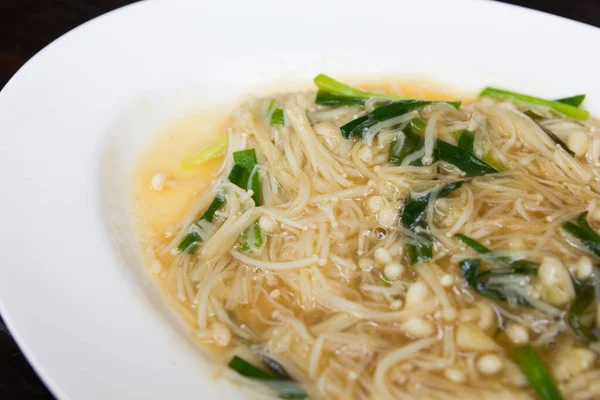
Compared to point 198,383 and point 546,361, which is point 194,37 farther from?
point 546,361

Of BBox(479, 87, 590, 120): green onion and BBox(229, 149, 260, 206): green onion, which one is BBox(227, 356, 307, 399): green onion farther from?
BBox(479, 87, 590, 120): green onion

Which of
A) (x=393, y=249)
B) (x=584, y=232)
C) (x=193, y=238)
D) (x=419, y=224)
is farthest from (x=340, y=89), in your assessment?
(x=584, y=232)

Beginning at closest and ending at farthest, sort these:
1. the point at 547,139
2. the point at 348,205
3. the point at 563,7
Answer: the point at 348,205 → the point at 547,139 → the point at 563,7

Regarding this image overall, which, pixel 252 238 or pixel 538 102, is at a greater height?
pixel 538 102

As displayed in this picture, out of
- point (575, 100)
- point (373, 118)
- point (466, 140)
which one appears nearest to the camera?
point (466, 140)

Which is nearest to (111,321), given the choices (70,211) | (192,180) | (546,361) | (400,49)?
(70,211)

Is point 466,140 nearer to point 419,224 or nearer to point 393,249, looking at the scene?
point 419,224

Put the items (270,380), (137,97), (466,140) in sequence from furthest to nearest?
(137,97), (466,140), (270,380)
